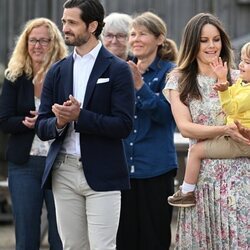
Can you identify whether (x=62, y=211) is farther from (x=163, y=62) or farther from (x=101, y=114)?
(x=163, y=62)

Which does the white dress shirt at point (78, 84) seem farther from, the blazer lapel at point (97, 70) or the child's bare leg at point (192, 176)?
the child's bare leg at point (192, 176)

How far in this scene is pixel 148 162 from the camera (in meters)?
6.94

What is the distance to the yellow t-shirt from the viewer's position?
591 cm

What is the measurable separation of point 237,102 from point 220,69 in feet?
0.77

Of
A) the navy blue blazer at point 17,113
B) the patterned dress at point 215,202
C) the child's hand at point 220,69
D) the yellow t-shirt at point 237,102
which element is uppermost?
the child's hand at point 220,69

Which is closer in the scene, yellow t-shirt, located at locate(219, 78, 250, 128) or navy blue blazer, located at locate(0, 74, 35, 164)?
yellow t-shirt, located at locate(219, 78, 250, 128)

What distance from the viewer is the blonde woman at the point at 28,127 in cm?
705

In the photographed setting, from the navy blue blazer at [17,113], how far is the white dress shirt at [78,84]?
3.26 ft

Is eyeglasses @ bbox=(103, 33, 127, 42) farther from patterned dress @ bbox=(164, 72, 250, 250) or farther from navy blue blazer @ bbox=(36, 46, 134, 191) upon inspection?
patterned dress @ bbox=(164, 72, 250, 250)

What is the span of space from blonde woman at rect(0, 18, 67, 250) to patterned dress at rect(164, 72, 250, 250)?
1.29m

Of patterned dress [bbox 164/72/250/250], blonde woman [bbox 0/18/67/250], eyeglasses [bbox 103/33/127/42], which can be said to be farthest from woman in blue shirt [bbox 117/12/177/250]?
patterned dress [bbox 164/72/250/250]

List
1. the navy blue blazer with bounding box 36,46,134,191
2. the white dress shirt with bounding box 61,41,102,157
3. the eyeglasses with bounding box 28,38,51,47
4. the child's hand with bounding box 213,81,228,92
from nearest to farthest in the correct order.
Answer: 1. the child's hand with bounding box 213,81,228,92
2. the navy blue blazer with bounding box 36,46,134,191
3. the white dress shirt with bounding box 61,41,102,157
4. the eyeglasses with bounding box 28,38,51,47

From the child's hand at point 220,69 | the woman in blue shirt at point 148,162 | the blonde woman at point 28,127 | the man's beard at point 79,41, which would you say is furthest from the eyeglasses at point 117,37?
the child's hand at point 220,69

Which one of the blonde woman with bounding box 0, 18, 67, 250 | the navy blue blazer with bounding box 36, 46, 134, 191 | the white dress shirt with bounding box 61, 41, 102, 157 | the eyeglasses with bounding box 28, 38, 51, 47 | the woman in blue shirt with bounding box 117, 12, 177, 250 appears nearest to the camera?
the navy blue blazer with bounding box 36, 46, 134, 191
